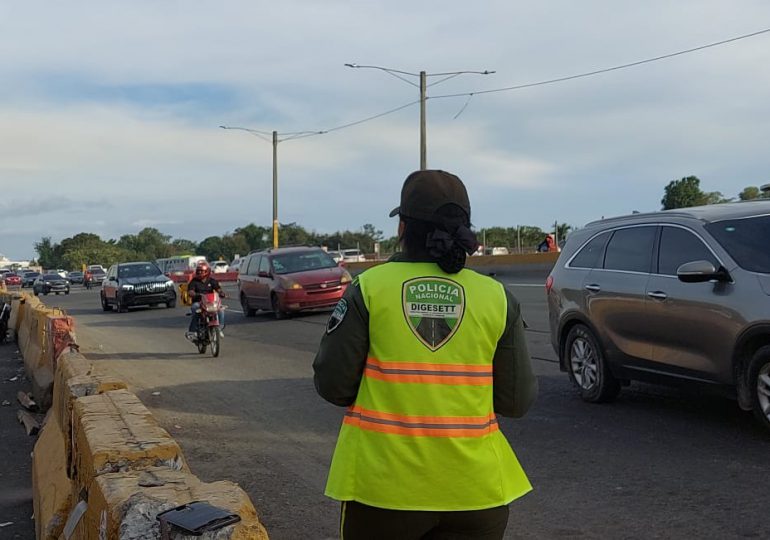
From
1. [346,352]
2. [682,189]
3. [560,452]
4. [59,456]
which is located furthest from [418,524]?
[682,189]

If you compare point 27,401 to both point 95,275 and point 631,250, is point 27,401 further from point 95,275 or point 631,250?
point 95,275

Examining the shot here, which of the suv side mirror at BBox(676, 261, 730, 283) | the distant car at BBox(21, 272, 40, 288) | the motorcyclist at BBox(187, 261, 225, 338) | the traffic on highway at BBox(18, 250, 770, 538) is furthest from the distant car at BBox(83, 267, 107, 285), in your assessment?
the suv side mirror at BBox(676, 261, 730, 283)

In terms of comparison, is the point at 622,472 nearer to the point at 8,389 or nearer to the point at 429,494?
the point at 429,494

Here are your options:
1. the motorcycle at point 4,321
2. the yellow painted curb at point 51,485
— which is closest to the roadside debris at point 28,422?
the yellow painted curb at point 51,485

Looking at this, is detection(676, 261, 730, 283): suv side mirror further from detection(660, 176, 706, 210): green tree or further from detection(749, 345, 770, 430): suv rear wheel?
detection(660, 176, 706, 210): green tree

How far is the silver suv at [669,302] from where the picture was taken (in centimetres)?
654

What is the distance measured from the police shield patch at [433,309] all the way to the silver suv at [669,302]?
4.57 metres

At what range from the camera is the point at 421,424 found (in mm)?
2467

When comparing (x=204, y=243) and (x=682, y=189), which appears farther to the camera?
(x=204, y=243)

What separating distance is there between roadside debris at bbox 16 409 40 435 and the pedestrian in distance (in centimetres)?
710

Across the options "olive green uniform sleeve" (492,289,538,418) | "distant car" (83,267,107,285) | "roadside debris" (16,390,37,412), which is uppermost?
"olive green uniform sleeve" (492,289,538,418)

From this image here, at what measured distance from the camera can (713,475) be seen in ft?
19.0

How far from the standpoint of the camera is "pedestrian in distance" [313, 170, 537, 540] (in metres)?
2.45

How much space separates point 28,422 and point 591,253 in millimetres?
6065
